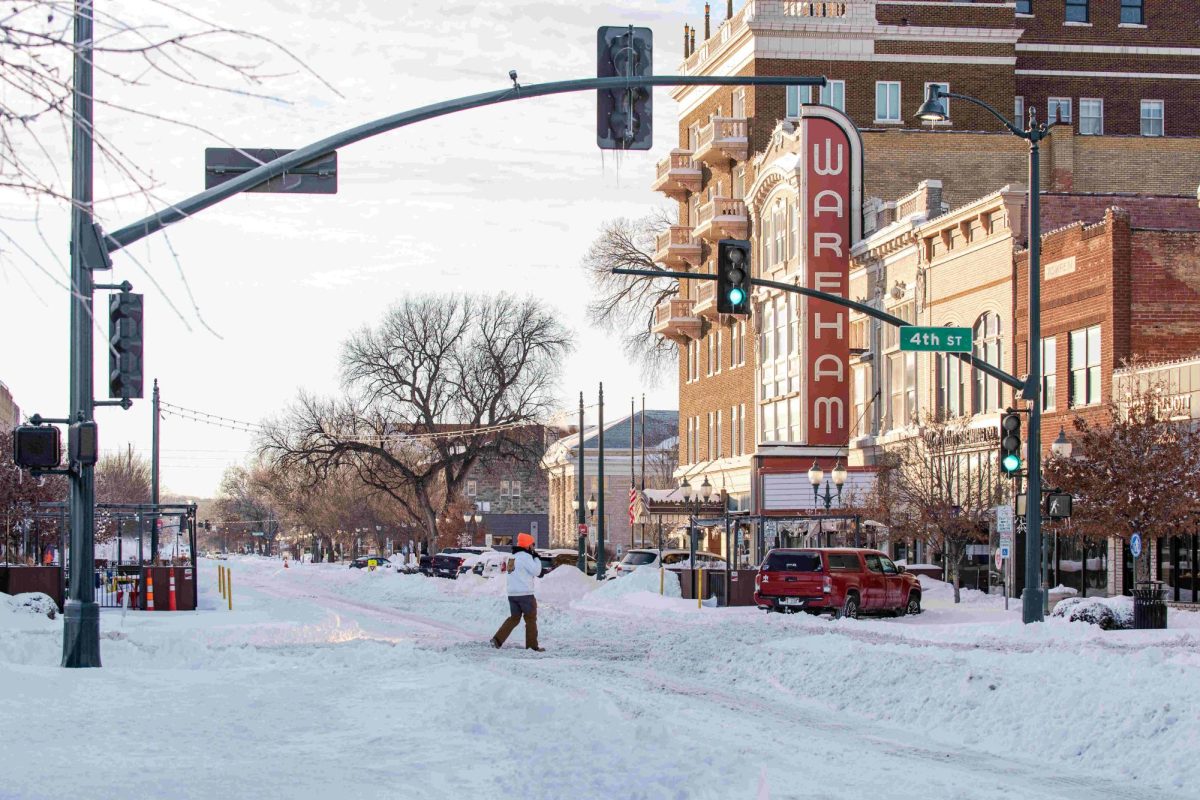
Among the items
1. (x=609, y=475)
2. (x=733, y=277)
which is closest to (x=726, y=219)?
(x=733, y=277)

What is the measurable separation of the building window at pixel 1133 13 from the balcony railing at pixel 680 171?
18.0 metres

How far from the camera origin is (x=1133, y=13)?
6619cm

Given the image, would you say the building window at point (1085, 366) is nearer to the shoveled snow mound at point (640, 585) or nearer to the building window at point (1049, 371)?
the building window at point (1049, 371)

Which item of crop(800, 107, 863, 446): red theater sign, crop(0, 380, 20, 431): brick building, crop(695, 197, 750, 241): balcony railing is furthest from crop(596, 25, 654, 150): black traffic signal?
crop(0, 380, 20, 431): brick building

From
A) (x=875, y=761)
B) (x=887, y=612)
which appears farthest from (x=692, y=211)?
(x=875, y=761)

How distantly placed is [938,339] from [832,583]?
8205mm

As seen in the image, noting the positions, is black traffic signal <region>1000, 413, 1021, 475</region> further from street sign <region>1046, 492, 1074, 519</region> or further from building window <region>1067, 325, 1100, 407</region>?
building window <region>1067, 325, 1100, 407</region>

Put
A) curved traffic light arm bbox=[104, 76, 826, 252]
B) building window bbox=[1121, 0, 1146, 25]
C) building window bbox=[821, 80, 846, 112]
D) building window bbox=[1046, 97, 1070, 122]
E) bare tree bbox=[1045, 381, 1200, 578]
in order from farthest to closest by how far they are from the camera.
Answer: building window bbox=[1121, 0, 1146, 25], building window bbox=[1046, 97, 1070, 122], building window bbox=[821, 80, 846, 112], bare tree bbox=[1045, 381, 1200, 578], curved traffic light arm bbox=[104, 76, 826, 252]

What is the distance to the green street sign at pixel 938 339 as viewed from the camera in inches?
1081

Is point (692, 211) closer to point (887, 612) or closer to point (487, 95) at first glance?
point (887, 612)

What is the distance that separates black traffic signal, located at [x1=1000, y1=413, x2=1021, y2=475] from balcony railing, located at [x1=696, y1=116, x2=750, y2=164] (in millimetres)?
34698

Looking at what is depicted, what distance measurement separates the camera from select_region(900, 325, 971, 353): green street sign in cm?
2747

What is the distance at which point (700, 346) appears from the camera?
69.5 m

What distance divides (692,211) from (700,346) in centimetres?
563
